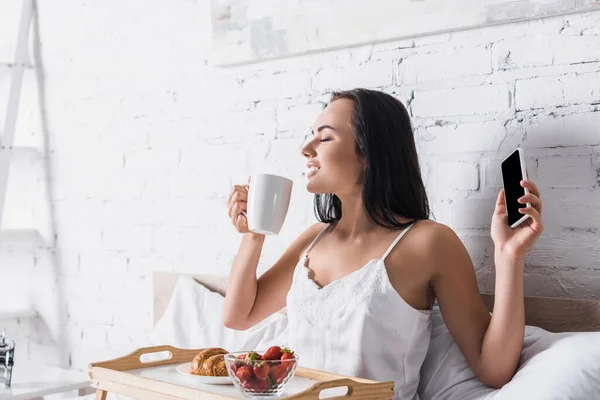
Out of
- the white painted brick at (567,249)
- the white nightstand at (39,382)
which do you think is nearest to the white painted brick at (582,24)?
the white painted brick at (567,249)

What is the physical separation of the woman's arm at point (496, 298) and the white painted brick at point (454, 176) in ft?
0.64

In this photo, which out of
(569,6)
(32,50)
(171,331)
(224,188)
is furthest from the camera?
(32,50)

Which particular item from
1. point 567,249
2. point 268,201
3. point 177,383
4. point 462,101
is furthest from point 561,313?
point 177,383

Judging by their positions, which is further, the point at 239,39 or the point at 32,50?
the point at 32,50

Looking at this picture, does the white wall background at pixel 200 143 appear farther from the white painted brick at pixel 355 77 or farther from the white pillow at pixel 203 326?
the white pillow at pixel 203 326

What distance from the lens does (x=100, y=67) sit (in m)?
2.36

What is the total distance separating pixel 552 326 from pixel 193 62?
1.17 meters

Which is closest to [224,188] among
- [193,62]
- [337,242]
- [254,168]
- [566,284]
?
[254,168]

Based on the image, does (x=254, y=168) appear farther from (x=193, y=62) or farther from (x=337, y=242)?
(x=337, y=242)

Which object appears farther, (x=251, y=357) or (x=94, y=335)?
(x=94, y=335)

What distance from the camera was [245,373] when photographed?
45.5 inches

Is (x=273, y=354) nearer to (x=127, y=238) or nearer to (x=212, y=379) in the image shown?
(x=212, y=379)

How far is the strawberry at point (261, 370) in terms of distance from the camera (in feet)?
3.76

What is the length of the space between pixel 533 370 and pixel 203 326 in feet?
2.88
